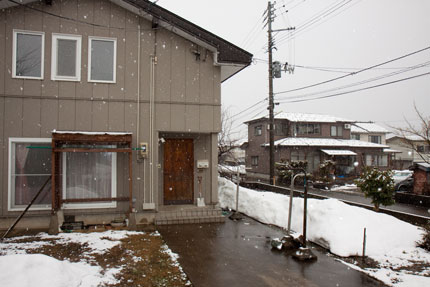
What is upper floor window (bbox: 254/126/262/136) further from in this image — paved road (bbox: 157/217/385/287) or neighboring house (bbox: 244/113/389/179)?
paved road (bbox: 157/217/385/287)

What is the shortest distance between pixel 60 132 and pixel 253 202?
6.22 meters

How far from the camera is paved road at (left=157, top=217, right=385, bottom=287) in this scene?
486cm

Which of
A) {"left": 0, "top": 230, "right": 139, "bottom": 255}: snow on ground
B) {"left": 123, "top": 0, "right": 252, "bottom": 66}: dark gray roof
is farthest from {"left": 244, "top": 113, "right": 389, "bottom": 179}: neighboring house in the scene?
{"left": 0, "top": 230, "right": 139, "bottom": 255}: snow on ground

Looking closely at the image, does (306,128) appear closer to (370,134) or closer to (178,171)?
(370,134)

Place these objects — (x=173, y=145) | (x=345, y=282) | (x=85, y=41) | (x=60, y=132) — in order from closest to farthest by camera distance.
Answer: (x=345, y=282) → (x=60, y=132) → (x=85, y=41) → (x=173, y=145)

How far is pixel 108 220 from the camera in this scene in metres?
8.32

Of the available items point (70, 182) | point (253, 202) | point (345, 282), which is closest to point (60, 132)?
point (70, 182)

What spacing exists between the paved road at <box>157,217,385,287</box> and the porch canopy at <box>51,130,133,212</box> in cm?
233

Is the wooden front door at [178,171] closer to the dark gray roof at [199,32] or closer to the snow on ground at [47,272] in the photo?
the dark gray roof at [199,32]

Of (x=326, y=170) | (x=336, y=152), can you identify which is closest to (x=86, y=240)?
(x=326, y=170)

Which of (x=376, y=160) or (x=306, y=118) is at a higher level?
(x=306, y=118)

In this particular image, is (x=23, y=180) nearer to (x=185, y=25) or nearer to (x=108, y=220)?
(x=108, y=220)

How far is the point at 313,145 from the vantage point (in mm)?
28656

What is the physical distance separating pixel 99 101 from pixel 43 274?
5.21m
